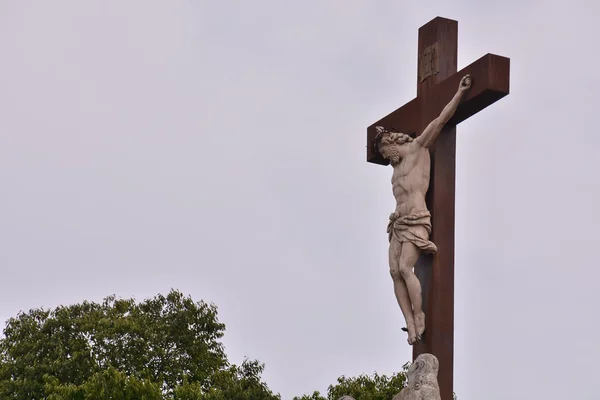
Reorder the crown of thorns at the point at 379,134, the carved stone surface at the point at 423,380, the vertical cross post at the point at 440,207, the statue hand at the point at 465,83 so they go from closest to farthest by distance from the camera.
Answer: the carved stone surface at the point at 423,380 < the vertical cross post at the point at 440,207 < the statue hand at the point at 465,83 < the crown of thorns at the point at 379,134

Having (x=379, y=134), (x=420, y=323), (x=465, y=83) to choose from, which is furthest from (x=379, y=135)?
(x=420, y=323)

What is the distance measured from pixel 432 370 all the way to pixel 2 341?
2046cm

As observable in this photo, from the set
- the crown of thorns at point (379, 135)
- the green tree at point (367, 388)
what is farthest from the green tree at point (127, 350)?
the crown of thorns at point (379, 135)

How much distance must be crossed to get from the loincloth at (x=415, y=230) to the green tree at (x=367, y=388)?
1451cm

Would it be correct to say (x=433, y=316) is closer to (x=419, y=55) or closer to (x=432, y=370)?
(x=432, y=370)

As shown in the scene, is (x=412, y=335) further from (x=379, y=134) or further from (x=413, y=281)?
(x=379, y=134)

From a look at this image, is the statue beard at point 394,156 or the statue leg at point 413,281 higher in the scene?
the statue beard at point 394,156

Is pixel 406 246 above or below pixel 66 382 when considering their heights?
below

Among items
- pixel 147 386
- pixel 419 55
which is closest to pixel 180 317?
pixel 147 386

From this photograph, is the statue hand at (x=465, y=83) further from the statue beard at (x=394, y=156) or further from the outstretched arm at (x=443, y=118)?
the statue beard at (x=394, y=156)

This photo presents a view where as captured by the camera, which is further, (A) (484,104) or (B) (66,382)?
(B) (66,382)

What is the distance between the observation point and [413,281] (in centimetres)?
1241

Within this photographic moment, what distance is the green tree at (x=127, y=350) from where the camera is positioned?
28.4 m

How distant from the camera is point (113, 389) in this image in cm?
2628
